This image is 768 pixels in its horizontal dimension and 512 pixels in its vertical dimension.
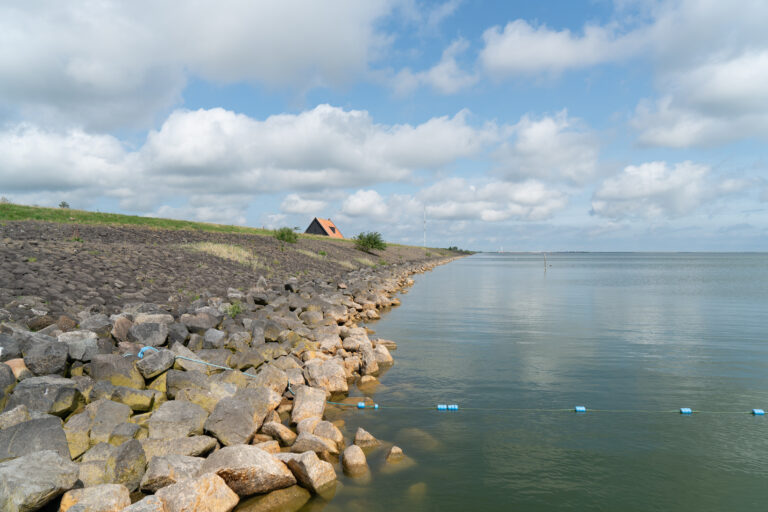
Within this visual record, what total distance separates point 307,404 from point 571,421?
19.0ft

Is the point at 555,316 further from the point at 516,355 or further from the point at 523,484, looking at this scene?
the point at 523,484

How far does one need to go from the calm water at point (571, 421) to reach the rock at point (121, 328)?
243 inches

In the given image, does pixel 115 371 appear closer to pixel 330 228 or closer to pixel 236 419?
pixel 236 419

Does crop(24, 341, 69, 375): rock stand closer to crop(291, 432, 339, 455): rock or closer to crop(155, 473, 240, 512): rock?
crop(155, 473, 240, 512): rock

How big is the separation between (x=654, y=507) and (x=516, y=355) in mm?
8956

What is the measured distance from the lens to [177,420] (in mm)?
7789

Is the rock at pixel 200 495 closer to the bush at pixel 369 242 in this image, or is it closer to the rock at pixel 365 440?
the rock at pixel 365 440

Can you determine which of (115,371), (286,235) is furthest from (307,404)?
(286,235)

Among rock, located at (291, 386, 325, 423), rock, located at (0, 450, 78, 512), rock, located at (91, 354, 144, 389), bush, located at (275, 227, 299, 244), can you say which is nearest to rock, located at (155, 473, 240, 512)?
rock, located at (0, 450, 78, 512)

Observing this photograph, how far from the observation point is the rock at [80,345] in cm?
927

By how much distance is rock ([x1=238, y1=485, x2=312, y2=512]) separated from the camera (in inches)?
259

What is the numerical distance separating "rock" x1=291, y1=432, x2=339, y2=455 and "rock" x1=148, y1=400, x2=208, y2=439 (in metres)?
1.73

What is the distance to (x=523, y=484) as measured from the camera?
291 inches

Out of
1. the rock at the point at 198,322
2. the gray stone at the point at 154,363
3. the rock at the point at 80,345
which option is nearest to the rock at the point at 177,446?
the gray stone at the point at 154,363
